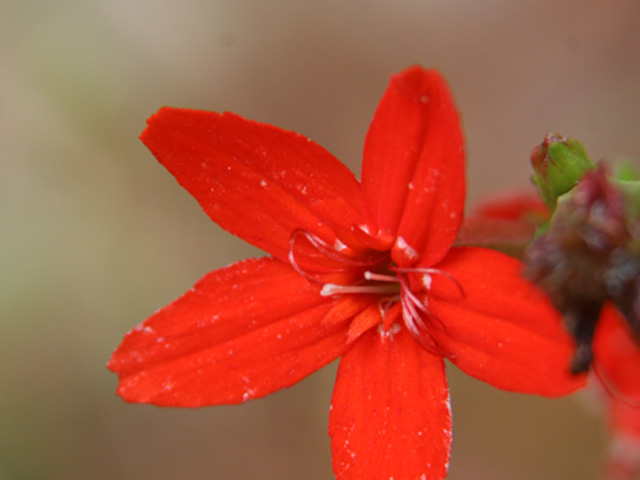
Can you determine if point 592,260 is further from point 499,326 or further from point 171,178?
point 171,178

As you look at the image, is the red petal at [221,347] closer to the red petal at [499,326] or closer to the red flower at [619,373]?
the red petal at [499,326]

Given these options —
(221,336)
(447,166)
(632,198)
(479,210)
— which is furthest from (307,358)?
(479,210)

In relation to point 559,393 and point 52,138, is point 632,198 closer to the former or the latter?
point 559,393

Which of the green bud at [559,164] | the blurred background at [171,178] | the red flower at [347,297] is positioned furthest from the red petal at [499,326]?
the blurred background at [171,178]

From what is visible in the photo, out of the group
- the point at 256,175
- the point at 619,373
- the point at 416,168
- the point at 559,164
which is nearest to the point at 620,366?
the point at 619,373

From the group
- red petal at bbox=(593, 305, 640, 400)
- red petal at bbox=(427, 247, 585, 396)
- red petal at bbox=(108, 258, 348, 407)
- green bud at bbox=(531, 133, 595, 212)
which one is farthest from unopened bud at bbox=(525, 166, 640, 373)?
red petal at bbox=(593, 305, 640, 400)

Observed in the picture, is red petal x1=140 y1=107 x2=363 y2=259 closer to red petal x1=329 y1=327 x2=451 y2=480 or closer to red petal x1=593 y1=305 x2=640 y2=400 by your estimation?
red petal x1=329 y1=327 x2=451 y2=480
